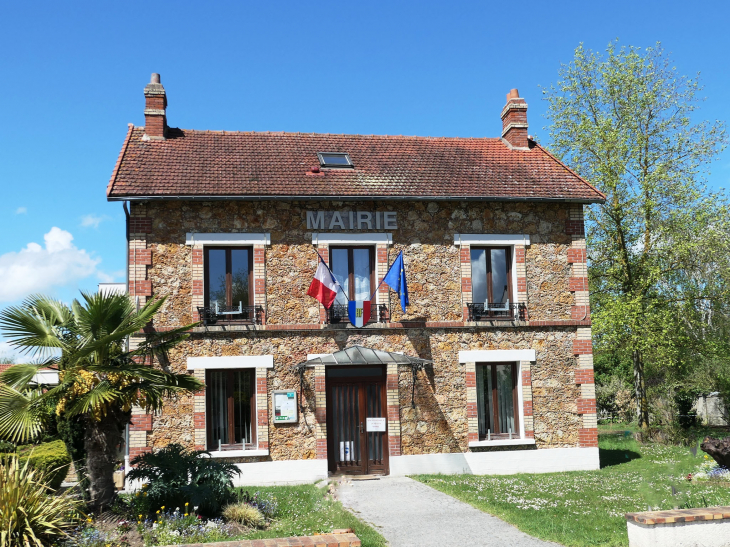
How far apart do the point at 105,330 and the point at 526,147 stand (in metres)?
12.5

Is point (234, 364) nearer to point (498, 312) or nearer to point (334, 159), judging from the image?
point (334, 159)

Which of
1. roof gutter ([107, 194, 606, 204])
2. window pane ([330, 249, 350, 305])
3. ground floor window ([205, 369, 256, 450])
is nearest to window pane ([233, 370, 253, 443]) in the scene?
ground floor window ([205, 369, 256, 450])

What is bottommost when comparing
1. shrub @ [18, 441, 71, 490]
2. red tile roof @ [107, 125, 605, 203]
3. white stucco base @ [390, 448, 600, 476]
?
white stucco base @ [390, 448, 600, 476]

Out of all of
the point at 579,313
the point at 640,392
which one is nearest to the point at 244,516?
the point at 579,313

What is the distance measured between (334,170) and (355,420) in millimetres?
5870

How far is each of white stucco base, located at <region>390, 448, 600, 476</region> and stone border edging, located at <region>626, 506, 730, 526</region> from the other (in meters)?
7.90

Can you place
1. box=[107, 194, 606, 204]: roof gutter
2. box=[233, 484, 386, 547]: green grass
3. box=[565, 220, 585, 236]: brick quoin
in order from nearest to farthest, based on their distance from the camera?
box=[233, 484, 386, 547]: green grass, box=[107, 194, 606, 204]: roof gutter, box=[565, 220, 585, 236]: brick quoin

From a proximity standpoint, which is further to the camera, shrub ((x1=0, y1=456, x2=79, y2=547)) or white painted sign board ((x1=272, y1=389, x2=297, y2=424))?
white painted sign board ((x1=272, y1=389, x2=297, y2=424))

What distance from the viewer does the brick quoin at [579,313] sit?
52.9ft

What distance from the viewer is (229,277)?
49.9 ft

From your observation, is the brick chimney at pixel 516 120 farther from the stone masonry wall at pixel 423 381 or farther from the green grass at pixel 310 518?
the green grass at pixel 310 518

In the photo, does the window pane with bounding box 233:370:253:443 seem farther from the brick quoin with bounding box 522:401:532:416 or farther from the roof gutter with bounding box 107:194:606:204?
the brick quoin with bounding box 522:401:532:416

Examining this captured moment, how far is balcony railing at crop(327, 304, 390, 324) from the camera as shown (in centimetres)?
1528

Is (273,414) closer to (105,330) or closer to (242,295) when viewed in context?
(242,295)
